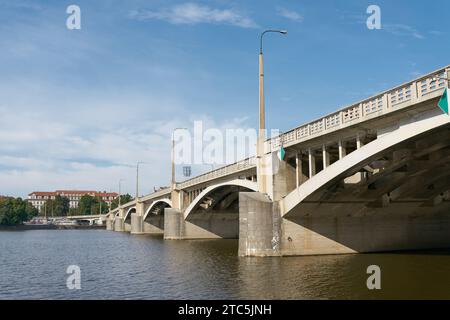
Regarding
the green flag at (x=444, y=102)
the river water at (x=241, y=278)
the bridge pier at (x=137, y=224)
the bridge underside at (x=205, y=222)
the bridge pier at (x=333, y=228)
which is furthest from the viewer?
the bridge pier at (x=137, y=224)

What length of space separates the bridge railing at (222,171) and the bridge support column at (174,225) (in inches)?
164

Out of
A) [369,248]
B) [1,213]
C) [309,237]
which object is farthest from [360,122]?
[1,213]

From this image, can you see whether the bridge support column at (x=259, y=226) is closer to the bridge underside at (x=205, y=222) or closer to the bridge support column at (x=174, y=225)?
the bridge underside at (x=205, y=222)

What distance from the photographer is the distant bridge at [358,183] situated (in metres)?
23.9

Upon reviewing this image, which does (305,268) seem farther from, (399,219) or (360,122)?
(399,219)

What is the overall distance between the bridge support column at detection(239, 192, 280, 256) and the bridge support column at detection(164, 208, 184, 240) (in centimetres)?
3394

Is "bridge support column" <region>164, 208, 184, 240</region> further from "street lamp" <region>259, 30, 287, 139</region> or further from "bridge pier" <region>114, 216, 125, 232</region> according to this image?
"bridge pier" <region>114, 216, 125, 232</region>

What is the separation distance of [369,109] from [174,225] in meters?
45.9

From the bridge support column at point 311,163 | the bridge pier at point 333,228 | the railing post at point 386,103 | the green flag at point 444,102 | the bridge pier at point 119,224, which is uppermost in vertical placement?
the railing post at point 386,103

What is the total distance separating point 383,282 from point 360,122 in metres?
8.74

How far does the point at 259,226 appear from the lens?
110 feet

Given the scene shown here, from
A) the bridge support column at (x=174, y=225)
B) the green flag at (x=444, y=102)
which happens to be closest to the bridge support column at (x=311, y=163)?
the green flag at (x=444, y=102)

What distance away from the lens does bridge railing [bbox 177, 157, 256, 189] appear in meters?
41.6
